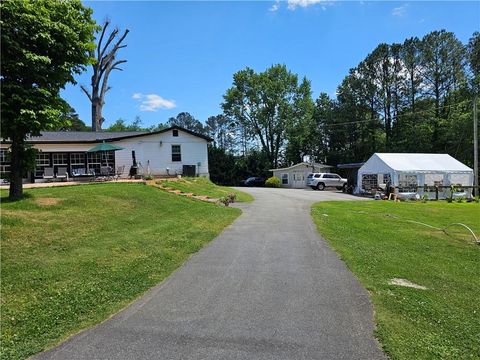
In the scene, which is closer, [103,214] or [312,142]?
[103,214]

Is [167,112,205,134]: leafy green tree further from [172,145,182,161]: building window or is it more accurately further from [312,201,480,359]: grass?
[312,201,480,359]: grass

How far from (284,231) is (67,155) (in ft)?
64.4

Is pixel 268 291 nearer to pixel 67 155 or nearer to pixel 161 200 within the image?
pixel 161 200

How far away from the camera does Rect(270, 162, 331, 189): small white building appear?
43.4 metres

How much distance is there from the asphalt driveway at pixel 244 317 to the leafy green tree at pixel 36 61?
6012 mm

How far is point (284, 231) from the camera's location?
10383 millimetres

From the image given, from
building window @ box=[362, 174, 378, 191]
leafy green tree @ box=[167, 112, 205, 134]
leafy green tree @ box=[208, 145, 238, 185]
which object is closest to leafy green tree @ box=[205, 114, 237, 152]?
leafy green tree @ box=[167, 112, 205, 134]

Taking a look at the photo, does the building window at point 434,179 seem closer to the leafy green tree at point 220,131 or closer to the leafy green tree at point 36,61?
the leafy green tree at point 36,61

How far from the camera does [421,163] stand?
29438 millimetres

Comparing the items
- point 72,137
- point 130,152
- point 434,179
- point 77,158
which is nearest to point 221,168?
point 130,152

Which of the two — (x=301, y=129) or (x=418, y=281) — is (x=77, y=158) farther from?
(x=301, y=129)

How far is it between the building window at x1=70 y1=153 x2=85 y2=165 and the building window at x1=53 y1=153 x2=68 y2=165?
0.36 metres

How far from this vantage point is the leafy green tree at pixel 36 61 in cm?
925

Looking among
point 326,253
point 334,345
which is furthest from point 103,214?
point 334,345
